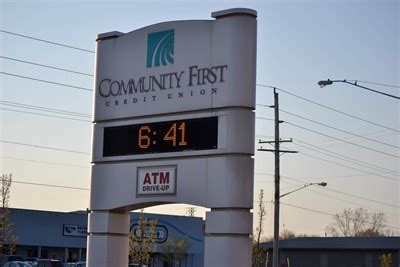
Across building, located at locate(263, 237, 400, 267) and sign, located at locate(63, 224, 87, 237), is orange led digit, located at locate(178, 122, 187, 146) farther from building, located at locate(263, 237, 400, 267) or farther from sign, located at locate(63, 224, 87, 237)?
building, located at locate(263, 237, 400, 267)

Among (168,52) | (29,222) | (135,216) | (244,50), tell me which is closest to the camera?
(244,50)

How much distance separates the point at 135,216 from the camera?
65062 mm

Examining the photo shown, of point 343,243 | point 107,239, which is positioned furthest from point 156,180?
point 343,243

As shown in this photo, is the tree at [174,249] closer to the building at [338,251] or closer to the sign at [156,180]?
the building at [338,251]

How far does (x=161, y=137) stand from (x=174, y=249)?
46618 mm

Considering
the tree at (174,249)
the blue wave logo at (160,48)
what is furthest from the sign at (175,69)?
the tree at (174,249)

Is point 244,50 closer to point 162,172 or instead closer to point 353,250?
point 162,172

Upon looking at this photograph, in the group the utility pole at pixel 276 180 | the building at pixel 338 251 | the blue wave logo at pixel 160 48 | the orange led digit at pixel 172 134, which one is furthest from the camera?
the building at pixel 338 251

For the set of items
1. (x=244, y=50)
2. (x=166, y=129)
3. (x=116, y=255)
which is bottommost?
(x=116, y=255)

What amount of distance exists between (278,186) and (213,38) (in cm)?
2238

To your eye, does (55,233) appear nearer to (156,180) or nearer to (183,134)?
(156,180)

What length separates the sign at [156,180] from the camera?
20453mm

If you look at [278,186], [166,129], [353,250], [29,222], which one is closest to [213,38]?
[166,129]

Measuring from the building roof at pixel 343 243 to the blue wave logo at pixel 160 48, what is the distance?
171ft
